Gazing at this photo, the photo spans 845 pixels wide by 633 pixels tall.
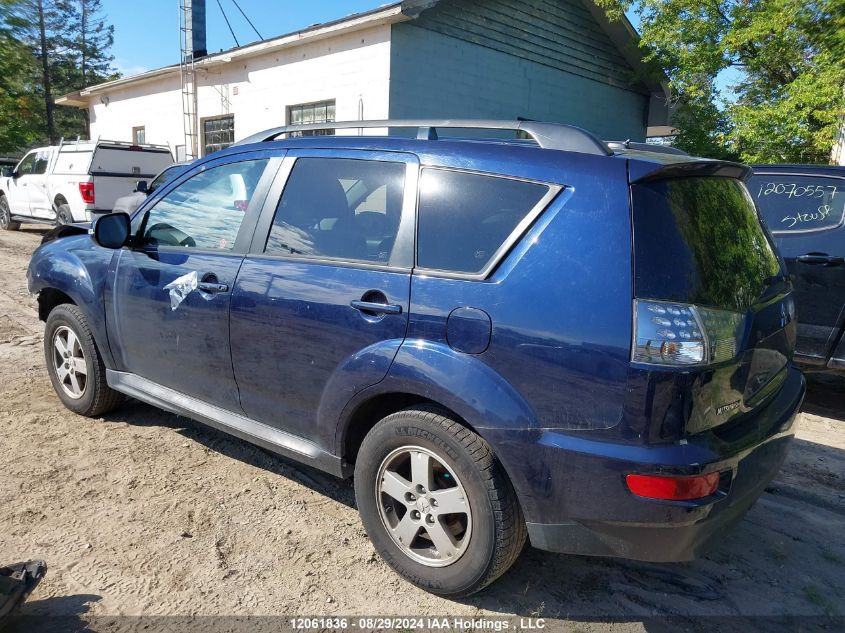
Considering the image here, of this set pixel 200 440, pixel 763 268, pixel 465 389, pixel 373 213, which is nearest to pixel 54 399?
pixel 200 440

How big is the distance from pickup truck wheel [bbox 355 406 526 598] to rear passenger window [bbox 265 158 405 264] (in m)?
0.76

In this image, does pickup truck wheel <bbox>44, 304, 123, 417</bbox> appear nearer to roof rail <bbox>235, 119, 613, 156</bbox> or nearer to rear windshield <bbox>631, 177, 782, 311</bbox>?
roof rail <bbox>235, 119, 613, 156</bbox>

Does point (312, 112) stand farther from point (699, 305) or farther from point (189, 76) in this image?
point (699, 305)

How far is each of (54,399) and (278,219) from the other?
272cm

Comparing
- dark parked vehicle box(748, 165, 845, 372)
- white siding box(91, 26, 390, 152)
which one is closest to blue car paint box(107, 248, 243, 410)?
dark parked vehicle box(748, 165, 845, 372)

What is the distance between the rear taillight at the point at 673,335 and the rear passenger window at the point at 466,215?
0.60 metres

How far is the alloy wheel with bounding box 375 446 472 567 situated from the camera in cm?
252

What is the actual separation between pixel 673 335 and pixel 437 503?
1123 millimetres

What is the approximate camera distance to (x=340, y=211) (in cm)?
301

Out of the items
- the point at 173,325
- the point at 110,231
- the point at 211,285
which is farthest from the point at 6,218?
the point at 211,285

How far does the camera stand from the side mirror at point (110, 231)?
3.71m

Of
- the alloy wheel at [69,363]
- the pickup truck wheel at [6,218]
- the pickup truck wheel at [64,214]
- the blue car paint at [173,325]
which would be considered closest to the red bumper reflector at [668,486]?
the blue car paint at [173,325]

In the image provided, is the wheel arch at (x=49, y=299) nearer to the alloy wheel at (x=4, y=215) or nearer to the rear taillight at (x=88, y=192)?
the rear taillight at (x=88, y=192)

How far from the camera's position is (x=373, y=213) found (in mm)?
2891
